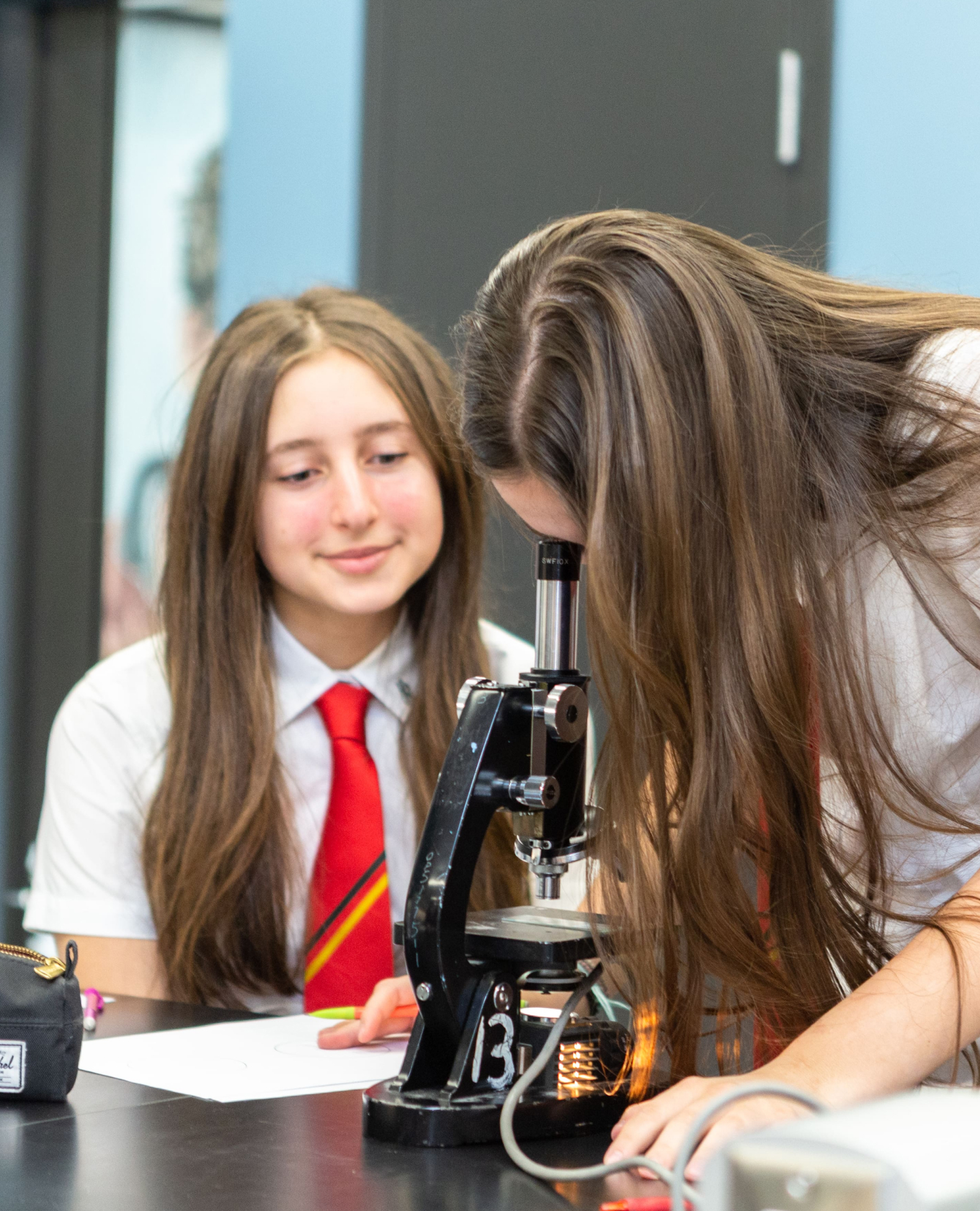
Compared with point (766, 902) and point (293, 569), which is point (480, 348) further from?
point (293, 569)

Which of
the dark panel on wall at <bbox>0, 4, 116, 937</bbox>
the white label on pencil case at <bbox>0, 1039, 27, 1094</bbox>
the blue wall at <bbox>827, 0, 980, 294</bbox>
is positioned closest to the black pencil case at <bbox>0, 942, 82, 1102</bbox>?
the white label on pencil case at <bbox>0, 1039, 27, 1094</bbox>

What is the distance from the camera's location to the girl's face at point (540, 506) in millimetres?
1271

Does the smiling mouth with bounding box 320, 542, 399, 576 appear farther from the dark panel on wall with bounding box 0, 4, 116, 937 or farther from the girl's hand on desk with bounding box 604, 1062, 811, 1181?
the dark panel on wall with bounding box 0, 4, 116, 937

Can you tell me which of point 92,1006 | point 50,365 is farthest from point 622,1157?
point 50,365

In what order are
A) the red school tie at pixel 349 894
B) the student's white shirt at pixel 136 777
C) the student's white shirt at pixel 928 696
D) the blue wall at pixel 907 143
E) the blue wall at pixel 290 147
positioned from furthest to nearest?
1. the blue wall at pixel 290 147
2. the blue wall at pixel 907 143
3. the student's white shirt at pixel 136 777
4. the red school tie at pixel 349 894
5. the student's white shirt at pixel 928 696

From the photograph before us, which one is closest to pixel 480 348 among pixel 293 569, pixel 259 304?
pixel 293 569

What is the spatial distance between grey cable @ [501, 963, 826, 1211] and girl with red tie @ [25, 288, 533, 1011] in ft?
2.51

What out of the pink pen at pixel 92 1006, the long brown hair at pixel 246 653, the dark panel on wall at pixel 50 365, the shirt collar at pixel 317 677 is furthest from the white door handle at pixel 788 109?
the dark panel on wall at pixel 50 365

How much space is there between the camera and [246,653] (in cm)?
202

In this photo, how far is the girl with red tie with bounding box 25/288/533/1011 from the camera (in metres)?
1.90

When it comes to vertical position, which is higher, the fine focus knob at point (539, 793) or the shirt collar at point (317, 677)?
the fine focus knob at point (539, 793)

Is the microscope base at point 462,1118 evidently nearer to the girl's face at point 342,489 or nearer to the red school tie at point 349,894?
the red school tie at point 349,894

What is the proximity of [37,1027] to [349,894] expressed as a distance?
0.75m

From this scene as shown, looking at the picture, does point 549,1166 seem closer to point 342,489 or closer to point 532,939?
point 532,939
